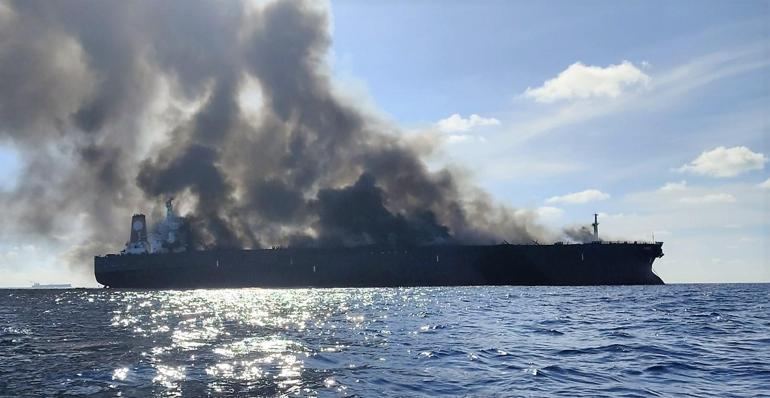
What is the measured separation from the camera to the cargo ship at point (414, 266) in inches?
4577

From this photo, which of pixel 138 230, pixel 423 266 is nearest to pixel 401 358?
pixel 423 266

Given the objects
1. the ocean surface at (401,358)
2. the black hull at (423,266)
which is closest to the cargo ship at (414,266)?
the black hull at (423,266)

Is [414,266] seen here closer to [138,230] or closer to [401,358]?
[138,230]

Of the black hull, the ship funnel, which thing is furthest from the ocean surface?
the ship funnel

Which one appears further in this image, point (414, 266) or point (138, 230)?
point (138, 230)

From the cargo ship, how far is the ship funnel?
16.6m

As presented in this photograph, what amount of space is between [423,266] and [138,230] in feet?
262

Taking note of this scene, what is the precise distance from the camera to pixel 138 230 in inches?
5881

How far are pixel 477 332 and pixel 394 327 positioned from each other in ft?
18.7

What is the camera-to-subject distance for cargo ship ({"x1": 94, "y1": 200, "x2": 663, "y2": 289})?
381 feet

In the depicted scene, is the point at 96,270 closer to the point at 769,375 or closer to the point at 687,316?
the point at 687,316

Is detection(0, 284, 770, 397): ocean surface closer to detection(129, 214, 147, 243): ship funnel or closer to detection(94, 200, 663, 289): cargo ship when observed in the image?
detection(94, 200, 663, 289): cargo ship

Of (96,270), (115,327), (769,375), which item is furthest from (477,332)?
(96,270)

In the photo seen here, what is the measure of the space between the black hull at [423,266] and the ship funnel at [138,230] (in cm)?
2129
